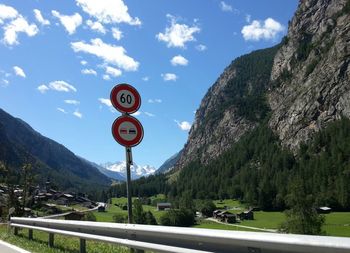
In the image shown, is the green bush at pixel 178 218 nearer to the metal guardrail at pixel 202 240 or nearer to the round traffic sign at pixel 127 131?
the round traffic sign at pixel 127 131

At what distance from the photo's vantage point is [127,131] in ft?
34.4

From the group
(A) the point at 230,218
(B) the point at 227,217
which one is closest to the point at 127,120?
(A) the point at 230,218

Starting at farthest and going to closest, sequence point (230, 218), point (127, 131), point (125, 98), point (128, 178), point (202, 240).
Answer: point (230, 218)
point (125, 98)
point (127, 131)
point (128, 178)
point (202, 240)

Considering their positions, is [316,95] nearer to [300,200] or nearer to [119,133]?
[300,200]

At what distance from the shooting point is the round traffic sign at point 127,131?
10.4 metres

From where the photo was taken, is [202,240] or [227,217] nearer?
[202,240]

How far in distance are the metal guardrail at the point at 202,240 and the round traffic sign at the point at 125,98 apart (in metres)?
2.54

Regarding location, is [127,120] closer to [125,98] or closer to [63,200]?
[125,98]

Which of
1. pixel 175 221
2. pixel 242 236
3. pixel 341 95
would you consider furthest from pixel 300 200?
pixel 341 95

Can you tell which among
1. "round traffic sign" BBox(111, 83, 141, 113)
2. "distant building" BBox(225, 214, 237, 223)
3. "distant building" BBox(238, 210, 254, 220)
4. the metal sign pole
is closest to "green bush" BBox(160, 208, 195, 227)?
"distant building" BBox(225, 214, 237, 223)

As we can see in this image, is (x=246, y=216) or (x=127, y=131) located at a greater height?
(x=127, y=131)

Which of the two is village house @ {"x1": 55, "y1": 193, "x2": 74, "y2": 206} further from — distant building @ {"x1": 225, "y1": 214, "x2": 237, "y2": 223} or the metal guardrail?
the metal guardrail

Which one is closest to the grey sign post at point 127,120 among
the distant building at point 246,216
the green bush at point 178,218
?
the green bush at point 178,218

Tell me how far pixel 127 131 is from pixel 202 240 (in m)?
4.38
